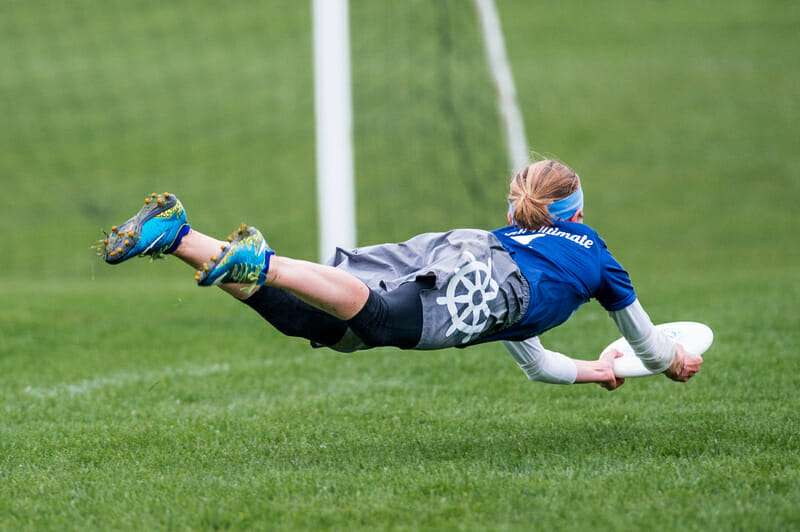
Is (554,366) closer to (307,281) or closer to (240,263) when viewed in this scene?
(307,281)

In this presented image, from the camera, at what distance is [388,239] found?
16094mm

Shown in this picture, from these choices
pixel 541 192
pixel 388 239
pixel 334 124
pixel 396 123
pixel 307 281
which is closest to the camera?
pixel 307 281

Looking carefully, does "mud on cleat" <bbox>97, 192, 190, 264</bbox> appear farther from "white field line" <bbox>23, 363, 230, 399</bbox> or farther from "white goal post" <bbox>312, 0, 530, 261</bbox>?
"white goal post" <bbox>312, 0, 530, 261</bbox>

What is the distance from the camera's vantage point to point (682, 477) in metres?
3.71

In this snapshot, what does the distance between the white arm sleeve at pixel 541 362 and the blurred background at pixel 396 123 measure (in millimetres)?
9783

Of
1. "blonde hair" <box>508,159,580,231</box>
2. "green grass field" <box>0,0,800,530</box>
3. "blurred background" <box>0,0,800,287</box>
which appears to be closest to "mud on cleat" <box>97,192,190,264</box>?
"green grass field" <box>0,0,800,530</box>

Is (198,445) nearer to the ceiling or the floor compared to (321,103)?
nearer to the floor

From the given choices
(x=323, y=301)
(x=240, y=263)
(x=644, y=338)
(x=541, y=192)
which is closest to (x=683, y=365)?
(x=644, y=338)

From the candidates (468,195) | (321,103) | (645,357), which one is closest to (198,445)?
(645,357)

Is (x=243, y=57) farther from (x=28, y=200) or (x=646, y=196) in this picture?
(x=646, y=196)

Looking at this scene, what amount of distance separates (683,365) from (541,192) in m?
1.08

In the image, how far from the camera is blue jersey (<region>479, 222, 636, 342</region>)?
4.01 m

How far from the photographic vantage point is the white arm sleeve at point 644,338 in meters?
4.12

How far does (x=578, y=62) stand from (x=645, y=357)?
23.9 metres
